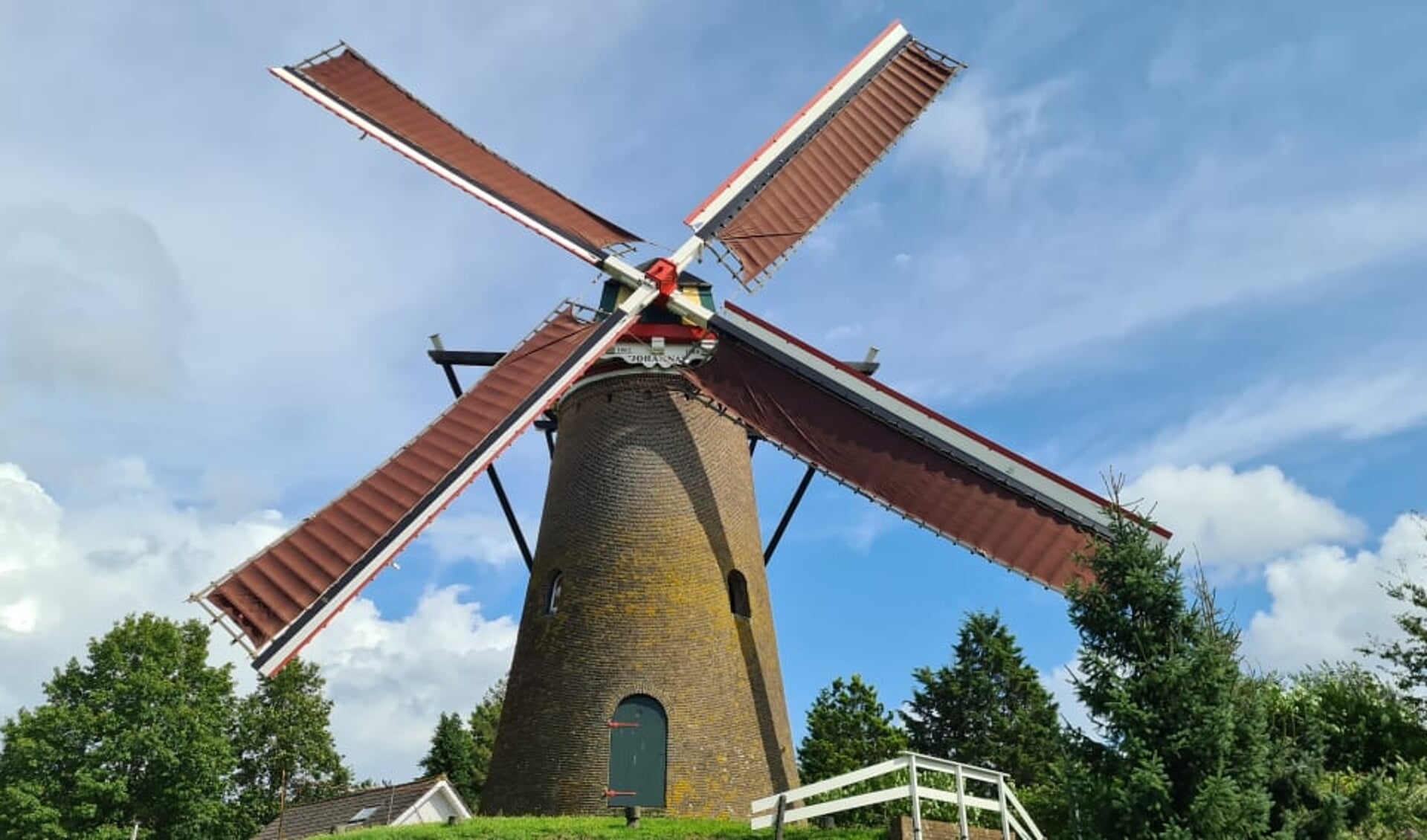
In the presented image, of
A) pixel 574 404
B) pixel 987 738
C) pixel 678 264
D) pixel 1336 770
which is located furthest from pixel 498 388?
pixel 987 738

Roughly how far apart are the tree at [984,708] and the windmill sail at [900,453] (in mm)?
19349

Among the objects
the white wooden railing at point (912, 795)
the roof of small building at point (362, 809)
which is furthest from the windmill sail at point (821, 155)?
the roof of small building at point (362, 809)

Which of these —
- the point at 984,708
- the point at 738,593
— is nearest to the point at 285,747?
the point at 984,708

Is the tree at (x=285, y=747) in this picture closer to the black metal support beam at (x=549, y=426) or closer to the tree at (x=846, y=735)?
the tree at (x=846, y=735)

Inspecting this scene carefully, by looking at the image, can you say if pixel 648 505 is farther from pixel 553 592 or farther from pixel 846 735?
pixel 846 735

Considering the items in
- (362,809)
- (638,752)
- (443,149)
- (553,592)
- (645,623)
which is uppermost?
(443,149)

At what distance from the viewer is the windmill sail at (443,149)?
61.6 ft

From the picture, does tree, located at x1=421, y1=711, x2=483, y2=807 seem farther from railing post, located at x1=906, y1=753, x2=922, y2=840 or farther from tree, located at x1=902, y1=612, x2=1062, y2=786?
railing post, located at x1=906, y1=753, x2=922, y2=840

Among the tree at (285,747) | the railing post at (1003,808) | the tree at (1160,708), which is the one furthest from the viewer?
the tree at (285,747)

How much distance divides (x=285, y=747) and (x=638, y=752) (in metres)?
31.2

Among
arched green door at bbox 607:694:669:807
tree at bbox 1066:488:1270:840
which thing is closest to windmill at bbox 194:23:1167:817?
arched green door at bbox 607:694:669:807

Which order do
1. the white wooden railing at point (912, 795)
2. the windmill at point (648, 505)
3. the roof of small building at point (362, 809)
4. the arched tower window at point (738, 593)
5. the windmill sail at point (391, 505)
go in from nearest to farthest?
the white wooden railing at point (912, 795)
the windmill sail at point (391, 505)
the windmill at point (648, 505)
the arched tower window at point (738, 593)
the roof of small building at point (362, 809)

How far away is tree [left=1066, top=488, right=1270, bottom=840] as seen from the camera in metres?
10.5

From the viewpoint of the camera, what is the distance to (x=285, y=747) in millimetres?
42000
